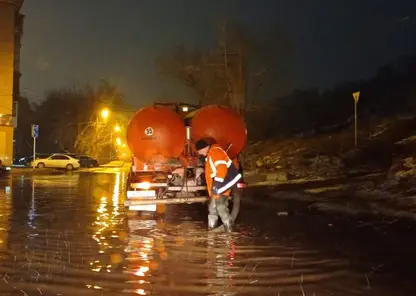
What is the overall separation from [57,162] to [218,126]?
36831 mm

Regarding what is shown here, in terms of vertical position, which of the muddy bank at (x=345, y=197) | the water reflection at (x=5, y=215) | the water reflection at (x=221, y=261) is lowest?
the water reflection at (x=221, y=261)

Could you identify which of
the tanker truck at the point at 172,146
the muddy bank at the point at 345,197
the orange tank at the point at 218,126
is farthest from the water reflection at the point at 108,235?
the muddy bank at the point at 345,197

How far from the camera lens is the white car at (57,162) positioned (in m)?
47.3

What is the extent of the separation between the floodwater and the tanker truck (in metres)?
0.72

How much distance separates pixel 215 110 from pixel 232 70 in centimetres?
2323

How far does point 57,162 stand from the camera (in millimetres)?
47406

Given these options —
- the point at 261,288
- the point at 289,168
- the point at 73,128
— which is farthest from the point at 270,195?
the point at 73,128

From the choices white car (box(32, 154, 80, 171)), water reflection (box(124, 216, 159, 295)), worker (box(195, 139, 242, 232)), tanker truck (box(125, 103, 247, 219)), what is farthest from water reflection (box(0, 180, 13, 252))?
white car (box(32, 154, 80, 171))

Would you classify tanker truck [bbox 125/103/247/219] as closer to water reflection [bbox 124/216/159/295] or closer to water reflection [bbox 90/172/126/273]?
water reflection [bbox 90/172/126/273]

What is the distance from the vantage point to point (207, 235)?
34.8 feet

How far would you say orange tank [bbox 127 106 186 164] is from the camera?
42.8ft

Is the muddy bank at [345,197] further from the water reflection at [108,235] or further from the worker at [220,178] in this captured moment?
the water reflection at [108,235]

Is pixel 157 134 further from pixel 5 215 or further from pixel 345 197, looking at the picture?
pixel 345 197

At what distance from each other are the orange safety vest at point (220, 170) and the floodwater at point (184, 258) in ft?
3.15
